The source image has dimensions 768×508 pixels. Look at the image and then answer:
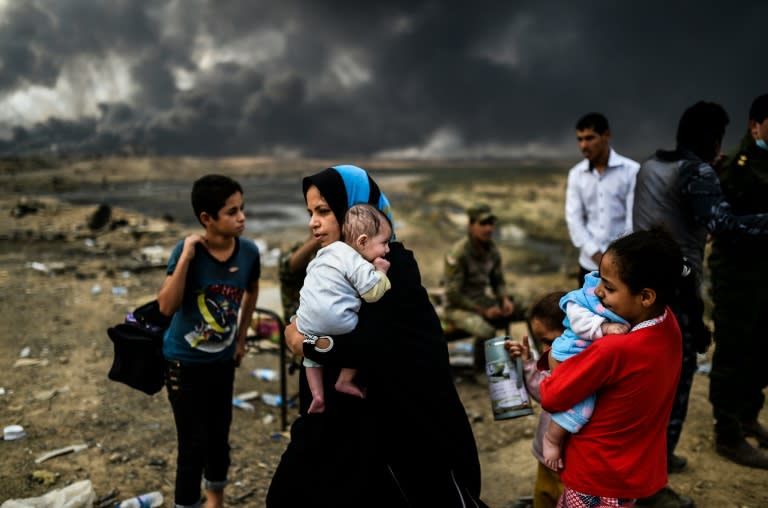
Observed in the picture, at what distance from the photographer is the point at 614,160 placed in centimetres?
481

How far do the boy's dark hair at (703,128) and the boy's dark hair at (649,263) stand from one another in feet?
6.19

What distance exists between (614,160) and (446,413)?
3834 mm

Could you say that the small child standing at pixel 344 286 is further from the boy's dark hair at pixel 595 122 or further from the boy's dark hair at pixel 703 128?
the boy's dark hair at pixel 595 122

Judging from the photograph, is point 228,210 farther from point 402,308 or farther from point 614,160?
point 614,160

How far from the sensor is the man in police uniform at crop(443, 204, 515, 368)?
18.1 ft

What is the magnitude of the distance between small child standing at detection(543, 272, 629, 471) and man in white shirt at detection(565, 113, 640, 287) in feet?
9.59

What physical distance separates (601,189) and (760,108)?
1528 mm

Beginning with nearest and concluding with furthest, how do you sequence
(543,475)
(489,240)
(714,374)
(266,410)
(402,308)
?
(402,308)
(543,475)
(714,374)
(266,410)
(489,240)

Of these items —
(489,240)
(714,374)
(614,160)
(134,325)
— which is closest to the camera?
(134,325)

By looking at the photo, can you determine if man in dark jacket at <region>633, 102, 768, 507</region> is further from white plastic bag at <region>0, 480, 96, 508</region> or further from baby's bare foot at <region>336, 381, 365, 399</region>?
white plastic bag at <region>0, 480, 96, 508</region>

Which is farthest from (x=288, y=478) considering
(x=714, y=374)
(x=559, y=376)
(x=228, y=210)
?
(x=714, y=374)

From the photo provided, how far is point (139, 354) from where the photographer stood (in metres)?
3.05

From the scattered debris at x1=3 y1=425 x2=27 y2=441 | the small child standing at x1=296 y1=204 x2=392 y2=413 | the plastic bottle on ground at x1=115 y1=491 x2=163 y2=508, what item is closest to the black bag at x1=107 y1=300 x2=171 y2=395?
the plastic bottle on ground at x1=115 y1=491 x2=163 y2=508

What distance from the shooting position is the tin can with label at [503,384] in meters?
2.51
